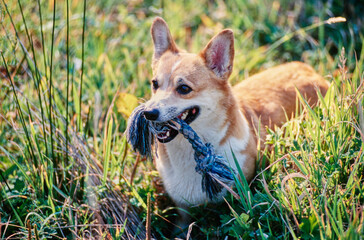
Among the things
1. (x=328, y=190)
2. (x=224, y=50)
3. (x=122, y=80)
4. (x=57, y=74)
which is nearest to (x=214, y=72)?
(x=224, y=50)

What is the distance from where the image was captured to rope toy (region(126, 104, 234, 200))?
2391mm

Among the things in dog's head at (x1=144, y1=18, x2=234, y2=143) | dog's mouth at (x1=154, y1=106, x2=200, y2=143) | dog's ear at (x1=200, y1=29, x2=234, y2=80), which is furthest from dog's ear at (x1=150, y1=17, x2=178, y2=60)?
dog's mouth at (x1=154, y1=106, x2=200, y2=143)

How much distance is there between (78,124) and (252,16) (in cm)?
286

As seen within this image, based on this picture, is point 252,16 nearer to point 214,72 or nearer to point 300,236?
point 214,72

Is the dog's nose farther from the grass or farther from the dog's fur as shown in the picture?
the grass

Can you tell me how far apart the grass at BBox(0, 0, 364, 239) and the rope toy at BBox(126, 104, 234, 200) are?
0.14 meters

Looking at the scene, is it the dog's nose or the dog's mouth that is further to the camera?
the dog's mouth

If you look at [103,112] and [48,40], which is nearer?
[103,112]

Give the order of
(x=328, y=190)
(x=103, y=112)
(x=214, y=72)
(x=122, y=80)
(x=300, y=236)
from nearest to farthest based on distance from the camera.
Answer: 1. (x=300, y=236)
2. (x=328, y=190)
3. (x=214, y=72)
4. (x=103, y=112)
5. (x=122, y=80)

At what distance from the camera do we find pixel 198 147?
96.4 inches

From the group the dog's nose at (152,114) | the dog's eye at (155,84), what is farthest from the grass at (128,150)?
the dog's nose at (152,114)

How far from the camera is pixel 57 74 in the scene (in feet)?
12.7

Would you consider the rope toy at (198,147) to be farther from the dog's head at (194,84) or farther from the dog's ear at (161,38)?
the dog's ear at (161,38)

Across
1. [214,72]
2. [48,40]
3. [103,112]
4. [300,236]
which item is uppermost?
[48,40]
